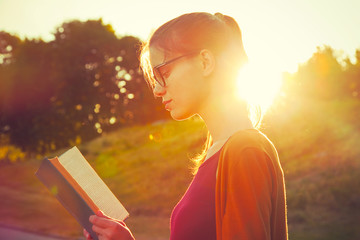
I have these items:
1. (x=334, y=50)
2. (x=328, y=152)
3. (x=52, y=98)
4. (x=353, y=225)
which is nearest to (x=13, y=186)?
(x=52, y=98)

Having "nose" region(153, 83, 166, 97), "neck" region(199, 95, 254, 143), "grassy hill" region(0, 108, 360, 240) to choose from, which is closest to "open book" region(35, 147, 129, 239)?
"nose" region(153, 83, 166, 97)

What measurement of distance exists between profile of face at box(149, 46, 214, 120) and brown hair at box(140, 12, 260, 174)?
0.03 metres

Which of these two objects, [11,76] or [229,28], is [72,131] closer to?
[11,76]

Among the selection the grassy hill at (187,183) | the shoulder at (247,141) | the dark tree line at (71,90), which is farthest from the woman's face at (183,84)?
the dark tree line at (71,90)

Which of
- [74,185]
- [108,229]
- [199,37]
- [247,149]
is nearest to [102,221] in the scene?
[108,229]

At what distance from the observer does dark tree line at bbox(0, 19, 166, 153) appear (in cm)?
2103

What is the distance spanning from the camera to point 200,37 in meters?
1.40

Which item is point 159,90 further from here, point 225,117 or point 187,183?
point 187,183

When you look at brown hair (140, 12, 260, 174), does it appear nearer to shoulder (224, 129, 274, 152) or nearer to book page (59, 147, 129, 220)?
shoulder (224, 129, 274, 152)

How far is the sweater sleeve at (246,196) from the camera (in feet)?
3.52

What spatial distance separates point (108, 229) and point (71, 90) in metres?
20.5

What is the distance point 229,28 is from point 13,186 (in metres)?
15.0

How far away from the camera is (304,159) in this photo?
970cm

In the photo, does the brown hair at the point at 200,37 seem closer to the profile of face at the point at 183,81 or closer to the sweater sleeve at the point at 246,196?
the profile of face at the point at 183,81
